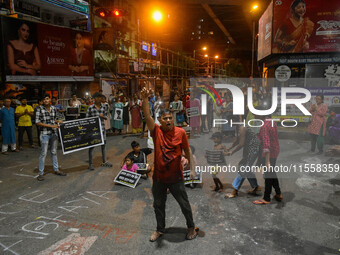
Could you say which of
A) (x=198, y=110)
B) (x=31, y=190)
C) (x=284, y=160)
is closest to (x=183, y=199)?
(x=31, y=190)

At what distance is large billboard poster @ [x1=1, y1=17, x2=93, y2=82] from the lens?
1509 cm

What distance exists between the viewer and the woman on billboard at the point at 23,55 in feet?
49.8

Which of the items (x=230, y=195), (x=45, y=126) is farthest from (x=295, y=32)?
(x=45, y=126)

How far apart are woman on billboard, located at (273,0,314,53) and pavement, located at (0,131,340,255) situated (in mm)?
11116

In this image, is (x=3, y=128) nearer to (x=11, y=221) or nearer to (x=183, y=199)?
→ (x=11, y=221)

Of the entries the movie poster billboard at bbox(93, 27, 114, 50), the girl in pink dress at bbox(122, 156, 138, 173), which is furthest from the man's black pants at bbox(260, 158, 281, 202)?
the movie poster billboard at bbox(93, 27, 114, 50)

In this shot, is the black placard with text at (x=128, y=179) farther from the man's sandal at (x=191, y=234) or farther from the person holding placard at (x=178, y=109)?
the person holding placard at (x=178, y=109)

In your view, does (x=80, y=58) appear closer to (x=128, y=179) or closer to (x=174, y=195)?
(x=128, y=179)

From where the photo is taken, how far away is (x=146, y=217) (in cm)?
497

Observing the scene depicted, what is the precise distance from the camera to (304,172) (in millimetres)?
7465

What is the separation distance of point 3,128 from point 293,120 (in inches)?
483

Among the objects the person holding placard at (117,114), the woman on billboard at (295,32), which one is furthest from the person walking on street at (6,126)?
the woman on billboard at (295,32)

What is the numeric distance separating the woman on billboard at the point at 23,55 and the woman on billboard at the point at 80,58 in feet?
9.66

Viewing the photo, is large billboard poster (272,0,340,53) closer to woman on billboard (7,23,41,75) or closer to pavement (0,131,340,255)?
pavement (0,131,340,255)
